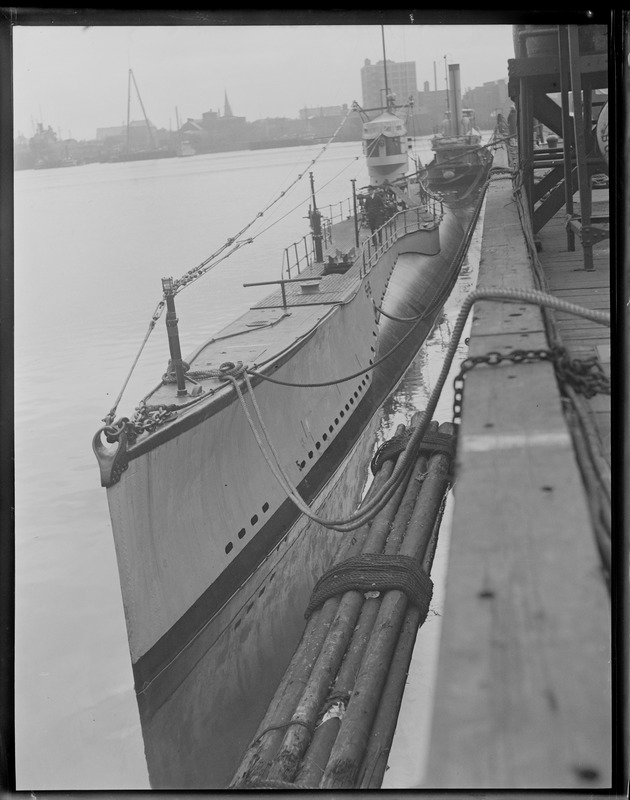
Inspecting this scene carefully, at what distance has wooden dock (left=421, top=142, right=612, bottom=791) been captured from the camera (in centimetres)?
195

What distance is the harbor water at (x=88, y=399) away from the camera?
611cm

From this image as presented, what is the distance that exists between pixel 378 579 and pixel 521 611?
413 centimetres

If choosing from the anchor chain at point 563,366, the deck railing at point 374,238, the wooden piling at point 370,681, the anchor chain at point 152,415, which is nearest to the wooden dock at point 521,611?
the anchor chain at point 563,366

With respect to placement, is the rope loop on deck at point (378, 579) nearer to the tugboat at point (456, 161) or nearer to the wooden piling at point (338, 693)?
the wooden piling at point (338, 693)

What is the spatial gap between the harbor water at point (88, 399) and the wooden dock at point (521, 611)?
230 cm

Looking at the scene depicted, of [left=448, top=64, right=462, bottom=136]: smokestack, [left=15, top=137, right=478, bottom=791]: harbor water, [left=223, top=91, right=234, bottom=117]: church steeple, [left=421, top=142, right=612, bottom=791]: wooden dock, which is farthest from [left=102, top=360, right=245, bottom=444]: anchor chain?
[left=448, top=64, right=462, bottom=136]: smokestack

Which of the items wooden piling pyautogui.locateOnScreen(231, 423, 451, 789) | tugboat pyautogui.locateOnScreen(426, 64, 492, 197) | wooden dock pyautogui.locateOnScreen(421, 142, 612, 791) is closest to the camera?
wooden dock pyautogui.locateOnScreen(421, 142, 612, 791)

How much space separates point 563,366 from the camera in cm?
328

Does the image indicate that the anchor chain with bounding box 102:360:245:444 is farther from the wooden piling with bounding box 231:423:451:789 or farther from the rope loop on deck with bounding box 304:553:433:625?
the wooden piling with bounding box 231:423:451:789

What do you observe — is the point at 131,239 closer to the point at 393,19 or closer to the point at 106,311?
the point at 106,311

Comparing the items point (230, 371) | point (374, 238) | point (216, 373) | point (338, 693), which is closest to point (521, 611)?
point (338, 693)

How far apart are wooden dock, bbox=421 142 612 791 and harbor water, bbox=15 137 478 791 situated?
90.4 inches

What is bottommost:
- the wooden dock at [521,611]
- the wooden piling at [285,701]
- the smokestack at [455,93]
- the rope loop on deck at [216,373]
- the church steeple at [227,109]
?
the wooden piling at [285,701]

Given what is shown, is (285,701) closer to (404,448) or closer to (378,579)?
(378,579)
